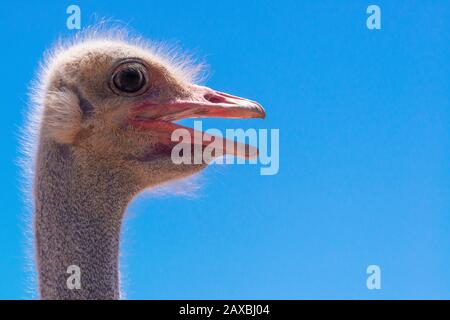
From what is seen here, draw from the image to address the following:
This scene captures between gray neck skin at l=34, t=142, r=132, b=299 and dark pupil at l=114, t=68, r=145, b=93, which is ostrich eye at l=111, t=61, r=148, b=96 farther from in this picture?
gray neck skin at l=34, t=142, r=132, b=299

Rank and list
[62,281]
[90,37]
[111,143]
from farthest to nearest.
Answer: [90,37]
[111,143]
[62,281]

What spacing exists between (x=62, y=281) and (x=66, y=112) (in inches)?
30.8

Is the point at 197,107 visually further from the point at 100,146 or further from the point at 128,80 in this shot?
the point at 100,146

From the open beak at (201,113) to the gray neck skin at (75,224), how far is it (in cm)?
31

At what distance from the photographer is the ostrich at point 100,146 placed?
4.45 m

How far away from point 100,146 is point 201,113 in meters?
0.50

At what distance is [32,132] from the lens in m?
4.88

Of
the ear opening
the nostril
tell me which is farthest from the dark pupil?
the nostril

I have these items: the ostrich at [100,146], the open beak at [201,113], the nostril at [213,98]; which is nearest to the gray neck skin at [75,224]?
the ostrich at [100,146]

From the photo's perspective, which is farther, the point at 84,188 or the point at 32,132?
the point at 32,132
